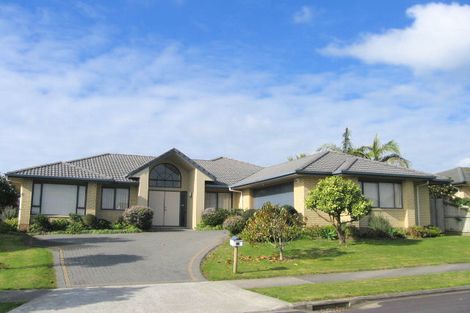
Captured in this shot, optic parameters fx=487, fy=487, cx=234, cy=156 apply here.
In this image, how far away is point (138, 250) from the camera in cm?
1936

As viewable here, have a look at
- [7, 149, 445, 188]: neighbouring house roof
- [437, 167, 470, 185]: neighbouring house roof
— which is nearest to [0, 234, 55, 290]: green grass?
[7, 149, 445, 188]: neighbouring house roof

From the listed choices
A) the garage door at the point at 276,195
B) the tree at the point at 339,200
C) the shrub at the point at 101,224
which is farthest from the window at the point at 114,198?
the tree at the point at 339,200

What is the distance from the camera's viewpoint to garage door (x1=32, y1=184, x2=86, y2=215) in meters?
28.2

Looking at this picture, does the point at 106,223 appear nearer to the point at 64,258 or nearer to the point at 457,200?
the point at 64,258

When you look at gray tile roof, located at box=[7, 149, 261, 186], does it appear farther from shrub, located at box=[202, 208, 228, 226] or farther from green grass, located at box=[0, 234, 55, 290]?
green grass, located at box=[0, 234, 55, 290]

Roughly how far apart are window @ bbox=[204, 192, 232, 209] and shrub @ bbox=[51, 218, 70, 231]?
919 cm

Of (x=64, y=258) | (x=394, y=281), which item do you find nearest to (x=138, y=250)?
(x=64, y=258)

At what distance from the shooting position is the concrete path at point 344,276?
45.3 ft

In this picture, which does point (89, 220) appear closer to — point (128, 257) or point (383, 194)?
point (128, 257)

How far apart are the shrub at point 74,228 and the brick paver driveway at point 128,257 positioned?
6.07ft

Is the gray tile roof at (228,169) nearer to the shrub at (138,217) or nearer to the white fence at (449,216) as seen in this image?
the shrub at (138,217)

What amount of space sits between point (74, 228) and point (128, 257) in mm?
10362

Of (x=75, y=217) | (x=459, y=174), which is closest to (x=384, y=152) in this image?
(x=459, y=174)

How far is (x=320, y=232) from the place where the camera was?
23.2m
